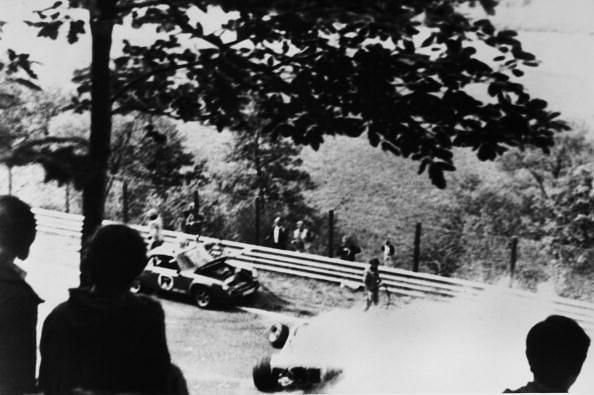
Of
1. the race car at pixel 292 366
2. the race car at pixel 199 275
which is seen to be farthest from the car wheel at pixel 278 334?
the race car at pixel 199 275

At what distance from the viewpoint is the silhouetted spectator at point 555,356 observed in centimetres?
207

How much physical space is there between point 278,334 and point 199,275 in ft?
0.92

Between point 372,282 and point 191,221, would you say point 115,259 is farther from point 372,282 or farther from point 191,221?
point 372,282

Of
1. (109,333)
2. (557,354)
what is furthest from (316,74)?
(557,354)

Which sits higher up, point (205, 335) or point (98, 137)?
point (98, 137)

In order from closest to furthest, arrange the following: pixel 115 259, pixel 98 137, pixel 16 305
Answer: pixel 115 259, pixel 16 305, pixel 98 137

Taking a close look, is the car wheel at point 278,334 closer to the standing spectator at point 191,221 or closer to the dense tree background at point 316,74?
the standing spectator at point 191,221

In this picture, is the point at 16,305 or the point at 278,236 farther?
the point at 278,236

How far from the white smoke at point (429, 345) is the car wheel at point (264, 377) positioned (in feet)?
0.29

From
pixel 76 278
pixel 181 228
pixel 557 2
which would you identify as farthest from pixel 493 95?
pixel 76 278

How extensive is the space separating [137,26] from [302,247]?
30.6 inches

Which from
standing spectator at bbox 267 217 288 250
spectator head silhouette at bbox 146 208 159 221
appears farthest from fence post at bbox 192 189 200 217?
standing spectator at bbox 267 217 288 250

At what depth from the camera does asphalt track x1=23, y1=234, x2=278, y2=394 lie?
2.20 meters

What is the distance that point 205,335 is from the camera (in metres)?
2.22
